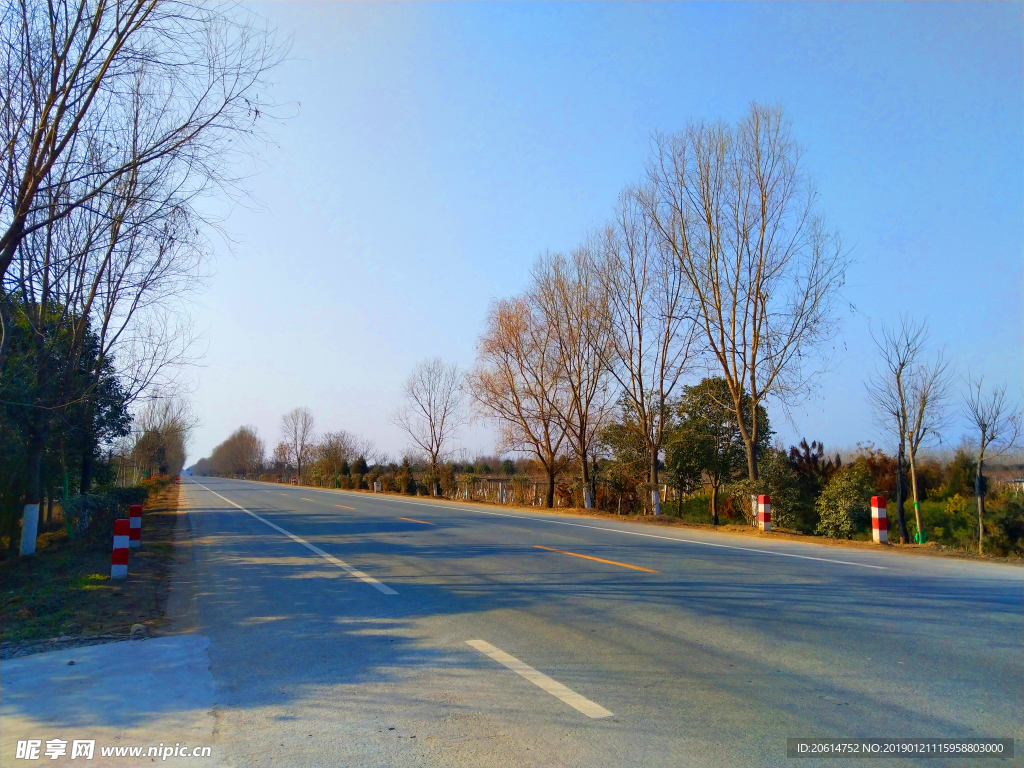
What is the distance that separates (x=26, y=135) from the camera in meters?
8.26

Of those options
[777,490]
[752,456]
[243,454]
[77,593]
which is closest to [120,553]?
[77,593]

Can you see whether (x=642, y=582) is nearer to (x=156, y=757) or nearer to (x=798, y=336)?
(x=156, y=757)

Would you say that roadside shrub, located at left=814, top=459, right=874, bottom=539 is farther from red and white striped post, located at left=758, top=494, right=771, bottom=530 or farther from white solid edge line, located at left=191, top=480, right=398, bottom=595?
white solid edge line, located at left=191, top=480, right=398, bottom=595

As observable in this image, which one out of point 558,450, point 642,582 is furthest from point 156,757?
point 558,450

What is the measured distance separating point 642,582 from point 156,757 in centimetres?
700

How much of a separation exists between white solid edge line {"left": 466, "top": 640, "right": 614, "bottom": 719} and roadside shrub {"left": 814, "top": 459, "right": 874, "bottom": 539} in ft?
57.9

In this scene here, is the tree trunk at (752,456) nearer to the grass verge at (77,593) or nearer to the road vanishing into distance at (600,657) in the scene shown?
the road vanishing into distance at (600,657)

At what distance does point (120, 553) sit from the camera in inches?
430

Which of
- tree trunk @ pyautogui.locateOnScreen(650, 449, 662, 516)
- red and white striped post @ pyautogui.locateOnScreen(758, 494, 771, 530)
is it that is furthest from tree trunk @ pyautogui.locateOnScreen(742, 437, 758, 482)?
tree trunk @ pyautogui.locateOnScreen(650, 449, 662, 516)

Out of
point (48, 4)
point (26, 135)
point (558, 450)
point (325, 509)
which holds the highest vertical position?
point (48, 4)

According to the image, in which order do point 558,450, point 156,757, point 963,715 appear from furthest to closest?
point 558,450
point 963,715
point 156,757

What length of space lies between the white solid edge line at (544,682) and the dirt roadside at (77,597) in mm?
3819

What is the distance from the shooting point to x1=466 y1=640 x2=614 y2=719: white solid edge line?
5156 mm

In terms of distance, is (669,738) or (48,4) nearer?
(669,738)
